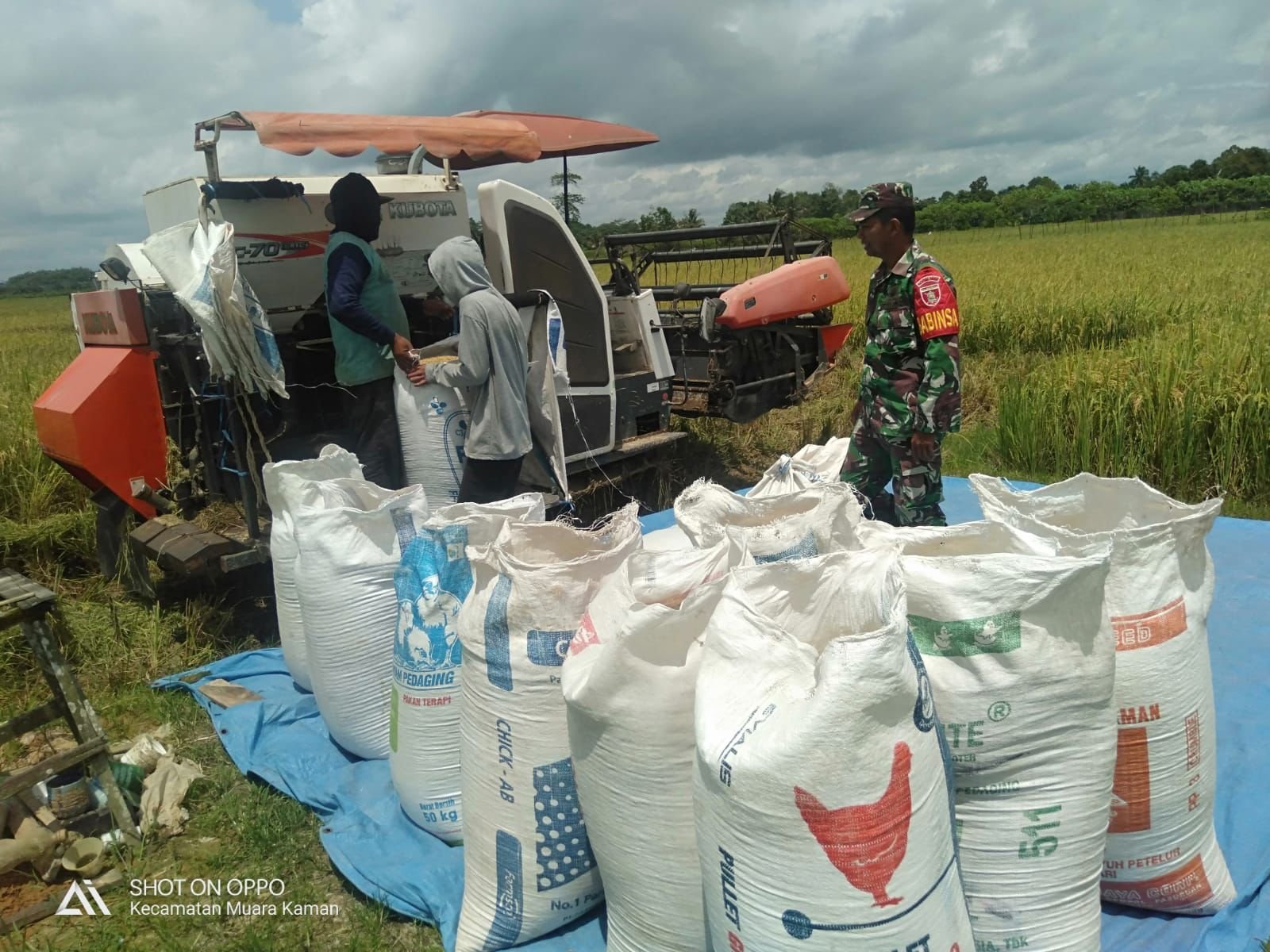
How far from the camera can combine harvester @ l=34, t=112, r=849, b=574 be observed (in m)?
3.68

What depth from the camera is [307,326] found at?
174 inches

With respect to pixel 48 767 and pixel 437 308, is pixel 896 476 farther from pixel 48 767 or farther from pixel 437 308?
pixel 48 767

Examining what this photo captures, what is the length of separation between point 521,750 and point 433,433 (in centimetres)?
226

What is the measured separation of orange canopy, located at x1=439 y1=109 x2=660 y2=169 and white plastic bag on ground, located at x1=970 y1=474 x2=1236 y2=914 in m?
4.28

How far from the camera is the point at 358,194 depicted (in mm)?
3779

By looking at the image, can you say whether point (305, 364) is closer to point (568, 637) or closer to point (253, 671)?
point (253, 671)

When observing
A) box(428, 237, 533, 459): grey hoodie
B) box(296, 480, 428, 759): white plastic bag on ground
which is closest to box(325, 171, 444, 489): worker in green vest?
box(428, 237, 533, 459): grey hoodie

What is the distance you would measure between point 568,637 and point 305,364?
3.24 metres

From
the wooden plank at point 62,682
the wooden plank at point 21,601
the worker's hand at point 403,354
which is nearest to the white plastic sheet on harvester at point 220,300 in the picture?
the worker's hand at point 403,354

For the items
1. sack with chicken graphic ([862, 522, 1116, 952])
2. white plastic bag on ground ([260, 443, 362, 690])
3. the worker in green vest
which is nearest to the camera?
sack with chicken graphic ([862, 522, 1116, 952])

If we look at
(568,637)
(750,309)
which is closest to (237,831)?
(568,637)

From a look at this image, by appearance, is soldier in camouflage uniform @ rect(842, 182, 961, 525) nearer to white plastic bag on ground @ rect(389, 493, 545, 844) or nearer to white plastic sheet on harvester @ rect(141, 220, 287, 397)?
white plastic bag on ground @ rect(389, 493, 545, 844)

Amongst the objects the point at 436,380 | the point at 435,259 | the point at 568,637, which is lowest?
the point at 568,637

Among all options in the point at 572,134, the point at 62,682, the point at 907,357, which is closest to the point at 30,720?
the point at 62,682
